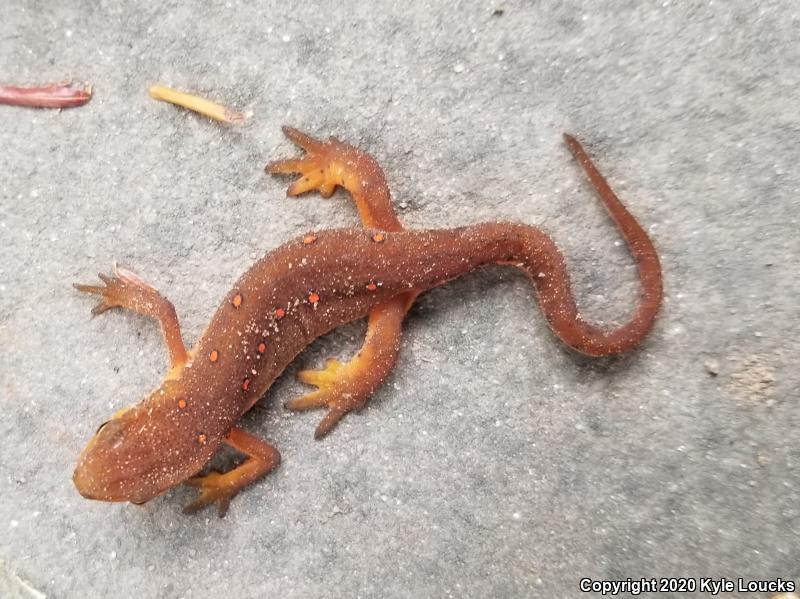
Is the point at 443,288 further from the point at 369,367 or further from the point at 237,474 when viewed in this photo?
the point at 237,474

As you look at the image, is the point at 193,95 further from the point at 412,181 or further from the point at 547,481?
the point at 547,481

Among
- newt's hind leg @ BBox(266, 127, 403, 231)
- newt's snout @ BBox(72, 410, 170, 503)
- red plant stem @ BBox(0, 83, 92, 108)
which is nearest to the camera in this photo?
newt's snout @ BBox(72, 410, 170, 503)

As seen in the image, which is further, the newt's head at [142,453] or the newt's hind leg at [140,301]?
the newt's hind leg at [140,301]

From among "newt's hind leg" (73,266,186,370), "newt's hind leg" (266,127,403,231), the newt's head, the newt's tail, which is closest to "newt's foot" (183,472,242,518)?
the newt's head

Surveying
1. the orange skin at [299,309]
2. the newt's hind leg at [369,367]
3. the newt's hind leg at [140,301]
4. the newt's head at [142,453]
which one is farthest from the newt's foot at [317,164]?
the newt's head at [142,453]

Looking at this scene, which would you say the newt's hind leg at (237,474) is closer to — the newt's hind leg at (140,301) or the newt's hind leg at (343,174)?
the newt's hind leg at (140,301)

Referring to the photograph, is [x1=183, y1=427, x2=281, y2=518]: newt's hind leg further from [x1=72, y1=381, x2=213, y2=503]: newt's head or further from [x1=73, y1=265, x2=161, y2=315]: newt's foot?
[x1=73, y1=265, x2=161, y2=315]: newt's foot
